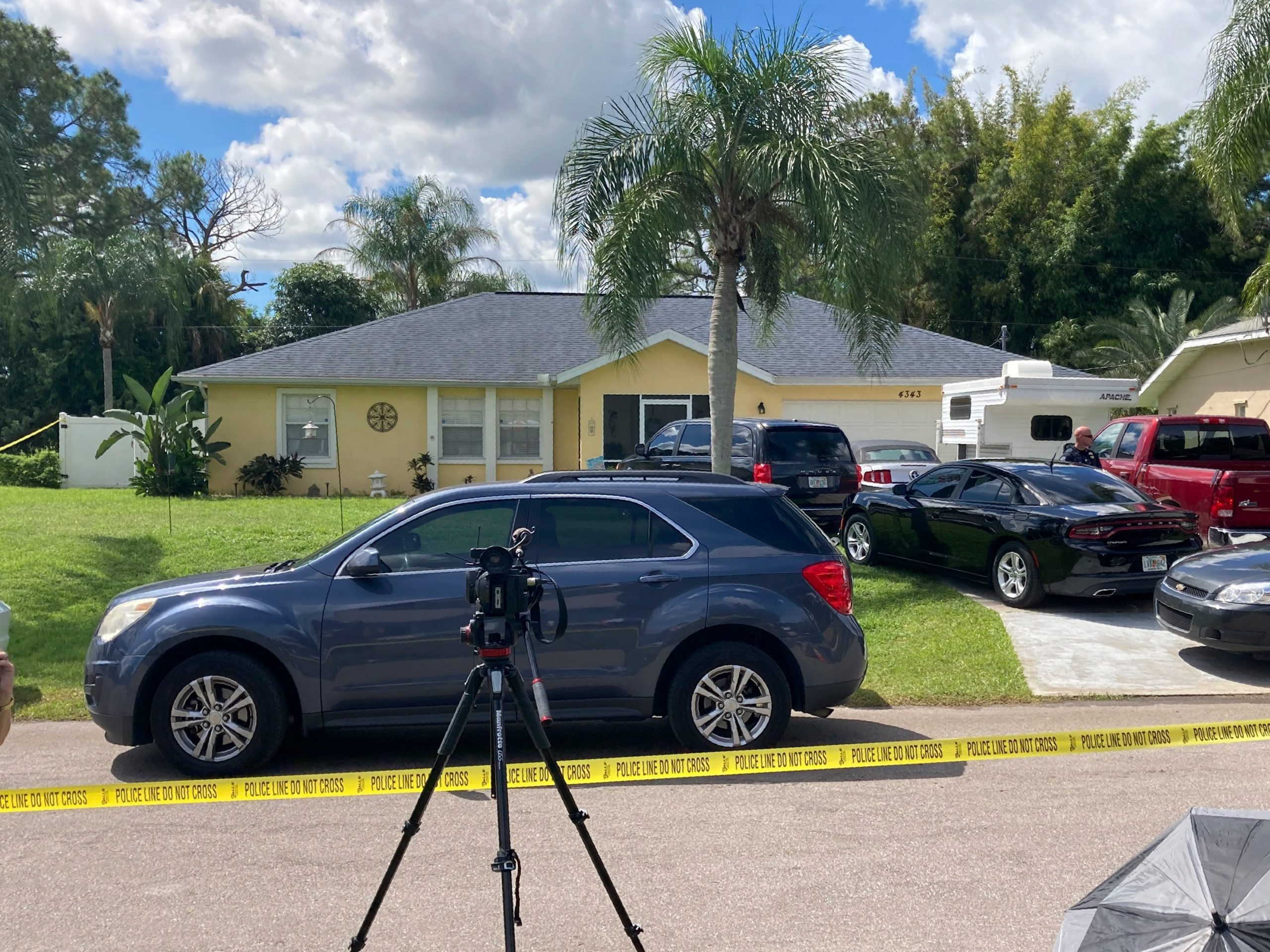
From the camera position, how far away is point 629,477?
702 cm

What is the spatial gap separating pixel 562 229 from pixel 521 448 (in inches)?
451

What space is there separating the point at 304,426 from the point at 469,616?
61.3 feet

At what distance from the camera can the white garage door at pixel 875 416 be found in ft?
77.6

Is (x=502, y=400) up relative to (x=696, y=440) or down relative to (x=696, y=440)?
up

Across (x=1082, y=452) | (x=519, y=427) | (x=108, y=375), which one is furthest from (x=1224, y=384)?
(x=108, y=375)

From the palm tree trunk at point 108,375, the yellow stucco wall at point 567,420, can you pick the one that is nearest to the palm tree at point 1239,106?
the yellow stucco wall at point 567,420

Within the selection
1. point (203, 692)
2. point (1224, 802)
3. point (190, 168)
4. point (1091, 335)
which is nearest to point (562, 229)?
point (203, 692)

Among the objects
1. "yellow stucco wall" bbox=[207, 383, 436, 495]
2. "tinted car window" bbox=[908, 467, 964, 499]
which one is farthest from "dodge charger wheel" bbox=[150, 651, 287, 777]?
"yellow stucco wall" bbox=[207, 383, 436, 495]

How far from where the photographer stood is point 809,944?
399 centimetres

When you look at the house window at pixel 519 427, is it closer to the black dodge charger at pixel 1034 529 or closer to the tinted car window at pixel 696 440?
the tinted car window at pixel 696 440

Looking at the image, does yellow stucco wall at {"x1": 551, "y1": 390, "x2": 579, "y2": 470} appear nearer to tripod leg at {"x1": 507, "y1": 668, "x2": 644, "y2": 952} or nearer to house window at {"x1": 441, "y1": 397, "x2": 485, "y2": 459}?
house window at {"x1": 441, "y1": 397, "x2": 485, "y2": 459}

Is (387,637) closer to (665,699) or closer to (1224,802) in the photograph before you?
(665,699)

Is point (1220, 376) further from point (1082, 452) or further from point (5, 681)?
point (5, 681)

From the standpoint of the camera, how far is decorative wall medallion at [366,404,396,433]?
23.7m
